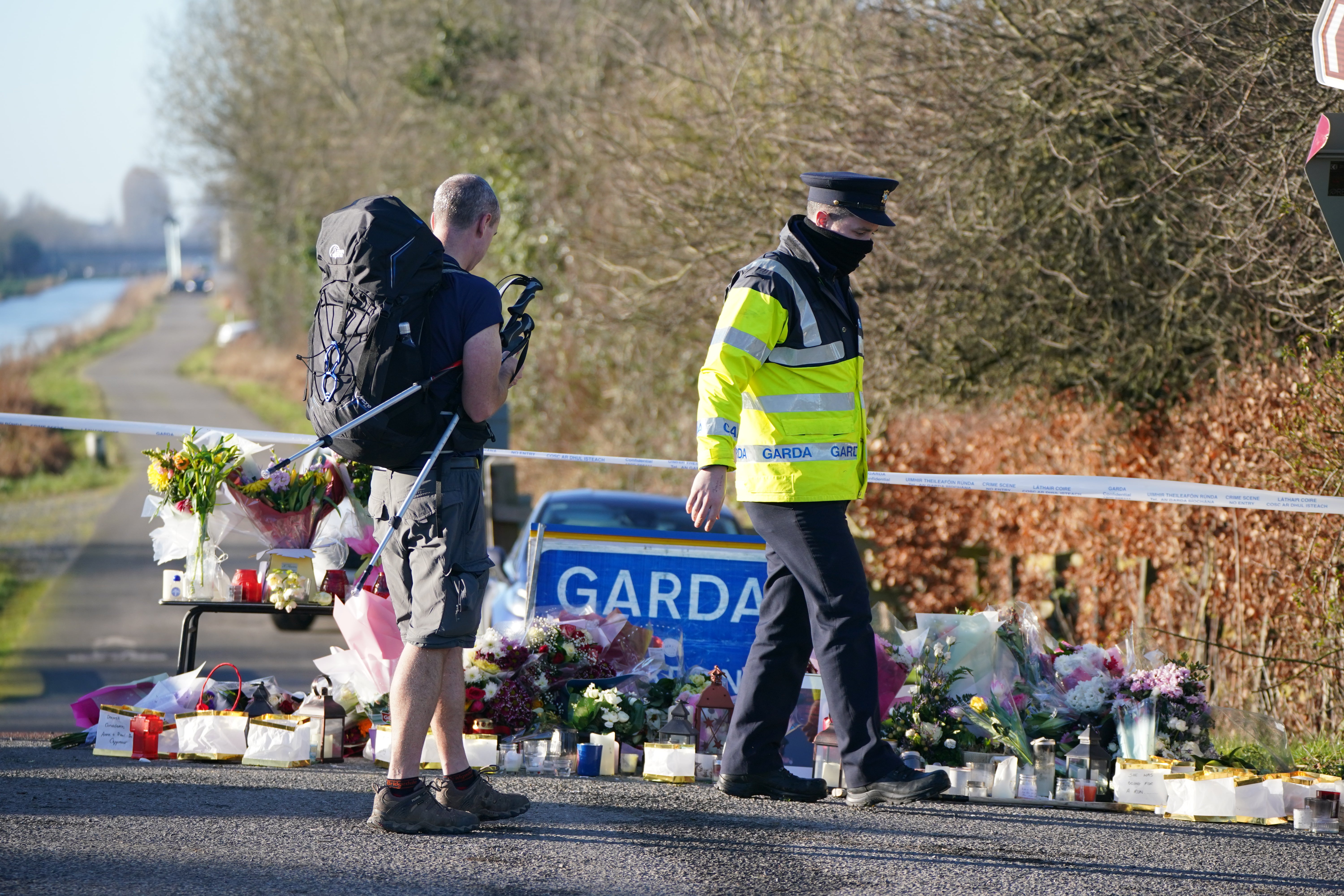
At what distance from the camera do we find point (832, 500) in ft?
16.3

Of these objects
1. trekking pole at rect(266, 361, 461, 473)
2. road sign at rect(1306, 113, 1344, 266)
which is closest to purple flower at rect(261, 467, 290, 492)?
trekking pole at rect(266, 361, 461, 473)

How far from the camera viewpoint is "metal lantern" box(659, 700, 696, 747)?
5.59 m

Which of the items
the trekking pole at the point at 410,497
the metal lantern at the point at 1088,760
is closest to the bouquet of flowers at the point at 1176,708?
the metal lantern at the point at 1088,760

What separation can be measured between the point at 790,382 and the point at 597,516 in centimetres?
541

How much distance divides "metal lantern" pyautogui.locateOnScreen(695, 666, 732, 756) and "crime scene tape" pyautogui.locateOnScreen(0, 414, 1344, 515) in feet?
3.28

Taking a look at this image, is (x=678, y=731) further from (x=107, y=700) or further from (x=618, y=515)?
(x=618, y=515)

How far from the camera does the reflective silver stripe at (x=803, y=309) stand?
16.5ft

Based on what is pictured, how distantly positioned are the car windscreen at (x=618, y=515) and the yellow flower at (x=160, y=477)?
174 inches

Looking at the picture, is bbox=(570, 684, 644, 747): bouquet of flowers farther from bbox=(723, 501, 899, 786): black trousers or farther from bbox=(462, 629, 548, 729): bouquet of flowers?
bbox=(723, 501, 899, 786): black trousers

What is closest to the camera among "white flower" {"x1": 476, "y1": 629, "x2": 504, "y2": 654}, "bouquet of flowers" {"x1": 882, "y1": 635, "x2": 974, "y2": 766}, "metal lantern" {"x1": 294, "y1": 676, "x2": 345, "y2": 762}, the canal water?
"bouquet of flowers" {"x1": 882, "y1": 635, "x2": 974, "y2": 766}

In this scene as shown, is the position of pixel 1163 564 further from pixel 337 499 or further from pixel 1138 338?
pixel 337 499

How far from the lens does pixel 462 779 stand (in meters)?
4.64

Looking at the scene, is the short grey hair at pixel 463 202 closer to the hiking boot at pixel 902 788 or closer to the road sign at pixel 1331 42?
the hiking boot at pixel 902 788

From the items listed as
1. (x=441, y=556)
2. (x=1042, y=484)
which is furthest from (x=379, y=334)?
(x=1042, y=484)
